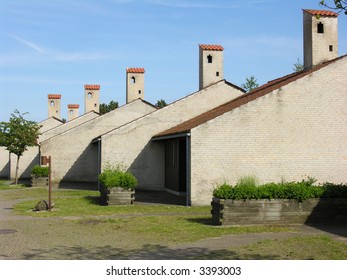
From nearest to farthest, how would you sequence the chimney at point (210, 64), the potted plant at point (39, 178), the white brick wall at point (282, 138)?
Result: the white brick wall at point (282, 138) → the chimney at point (210, 64) → the potted plant at point (39, 178)

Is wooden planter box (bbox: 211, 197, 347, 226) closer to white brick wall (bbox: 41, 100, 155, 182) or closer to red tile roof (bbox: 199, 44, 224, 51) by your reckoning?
red tile roof (bbox: 199, 44, 224, 51)

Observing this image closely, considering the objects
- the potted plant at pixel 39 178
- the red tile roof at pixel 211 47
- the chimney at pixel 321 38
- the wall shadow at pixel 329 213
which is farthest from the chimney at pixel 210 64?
the wall shadow at pixel 329 213

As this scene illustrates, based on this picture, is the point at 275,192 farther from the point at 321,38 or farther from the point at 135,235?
the point at 321,38

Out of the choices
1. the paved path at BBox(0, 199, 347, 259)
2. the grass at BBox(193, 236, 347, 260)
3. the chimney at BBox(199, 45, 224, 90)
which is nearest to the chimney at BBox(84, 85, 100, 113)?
the chimney at BBox(199, 45, 224, 90)

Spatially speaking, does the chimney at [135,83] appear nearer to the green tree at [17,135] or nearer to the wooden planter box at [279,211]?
the green tree at [17,135]

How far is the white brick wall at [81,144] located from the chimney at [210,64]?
17.8 ft

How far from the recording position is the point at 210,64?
95.0 feet

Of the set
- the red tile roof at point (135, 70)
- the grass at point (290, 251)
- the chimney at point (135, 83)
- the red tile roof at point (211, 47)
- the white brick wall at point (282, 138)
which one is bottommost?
the grass at point (290, 251)

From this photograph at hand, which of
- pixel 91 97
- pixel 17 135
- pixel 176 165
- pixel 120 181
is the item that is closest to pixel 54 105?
pixel 91 97

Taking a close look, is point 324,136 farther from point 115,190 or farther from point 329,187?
point 115,190

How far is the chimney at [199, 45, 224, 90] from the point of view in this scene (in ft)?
94.7

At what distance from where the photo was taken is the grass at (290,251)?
27.5 feet

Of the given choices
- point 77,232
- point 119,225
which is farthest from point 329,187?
point 77,232

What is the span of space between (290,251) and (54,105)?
158 feet
